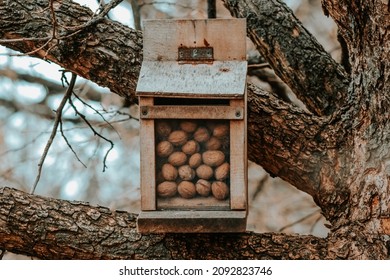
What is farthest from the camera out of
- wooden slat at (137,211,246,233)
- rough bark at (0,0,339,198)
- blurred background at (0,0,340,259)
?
blurred background at (0,0,340,259)

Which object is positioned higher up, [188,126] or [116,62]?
[116,62]

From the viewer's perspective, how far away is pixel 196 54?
2795 millimetres

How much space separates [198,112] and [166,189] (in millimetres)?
217

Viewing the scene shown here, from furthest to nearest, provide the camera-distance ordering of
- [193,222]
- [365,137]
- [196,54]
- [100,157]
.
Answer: [100,157], [365,137], [196,54], [193,222]

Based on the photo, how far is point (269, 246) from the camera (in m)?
2.89

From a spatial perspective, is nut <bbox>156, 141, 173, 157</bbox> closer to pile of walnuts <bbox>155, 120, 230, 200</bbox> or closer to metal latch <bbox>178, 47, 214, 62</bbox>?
pile of walnuts <bbox>155, 120, 230, 200</bbox>

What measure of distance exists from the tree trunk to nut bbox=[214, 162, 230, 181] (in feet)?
0.78

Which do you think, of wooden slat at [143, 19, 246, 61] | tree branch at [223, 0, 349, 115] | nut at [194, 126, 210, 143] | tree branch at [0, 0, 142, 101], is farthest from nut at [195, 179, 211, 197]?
tree branch at [223, 0, 349, 115]

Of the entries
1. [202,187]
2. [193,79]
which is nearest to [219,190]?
[202,187]

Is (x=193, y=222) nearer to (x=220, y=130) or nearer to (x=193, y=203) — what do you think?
(x=193, y=203)

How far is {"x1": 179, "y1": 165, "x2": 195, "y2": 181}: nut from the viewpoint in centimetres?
273

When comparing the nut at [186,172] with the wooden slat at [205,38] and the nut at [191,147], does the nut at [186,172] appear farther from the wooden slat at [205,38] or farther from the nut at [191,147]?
the wooden slat at [205,38]
